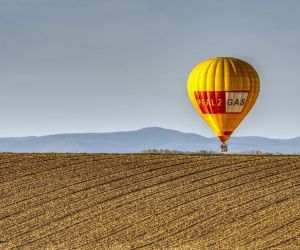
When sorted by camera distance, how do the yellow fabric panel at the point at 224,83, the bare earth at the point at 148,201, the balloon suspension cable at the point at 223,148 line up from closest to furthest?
the bare earth at the point at 148,201
the yellow fabric panel at the point at 224,83
the balloon suspension cable at the point at 223,148

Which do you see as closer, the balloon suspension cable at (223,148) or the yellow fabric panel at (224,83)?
the yellow fabric panel at (224,83)

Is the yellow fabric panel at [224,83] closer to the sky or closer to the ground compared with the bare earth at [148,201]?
closer to the sky

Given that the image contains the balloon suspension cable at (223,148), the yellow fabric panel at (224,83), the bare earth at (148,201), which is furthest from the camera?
the balloon suspension cable at (223,148)

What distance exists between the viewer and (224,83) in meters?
59.8

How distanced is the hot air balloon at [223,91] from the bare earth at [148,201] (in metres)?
5.04

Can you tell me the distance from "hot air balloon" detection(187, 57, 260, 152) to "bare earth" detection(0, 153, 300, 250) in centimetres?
504

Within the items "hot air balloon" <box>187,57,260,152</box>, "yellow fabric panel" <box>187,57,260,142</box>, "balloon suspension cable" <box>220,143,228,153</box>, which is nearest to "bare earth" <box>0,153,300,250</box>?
"hot air balloon" <box>187,57,260,152</box>

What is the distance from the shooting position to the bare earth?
40594mm

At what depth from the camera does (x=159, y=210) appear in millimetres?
44938

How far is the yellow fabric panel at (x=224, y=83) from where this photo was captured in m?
59.8

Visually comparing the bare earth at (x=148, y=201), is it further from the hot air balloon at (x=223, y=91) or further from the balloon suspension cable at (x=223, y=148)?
the balloon suspension cable at (x=223, y=148)

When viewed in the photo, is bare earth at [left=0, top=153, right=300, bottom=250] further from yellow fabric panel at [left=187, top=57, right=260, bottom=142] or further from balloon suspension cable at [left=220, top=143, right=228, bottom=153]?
balloon suspension cable at [left=220, top=143, right=228, bottom=153]

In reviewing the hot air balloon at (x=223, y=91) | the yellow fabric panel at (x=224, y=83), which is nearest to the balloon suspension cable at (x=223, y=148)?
the yellow fabric panel at (x=224, y=83)

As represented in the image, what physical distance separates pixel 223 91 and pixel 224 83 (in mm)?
515
